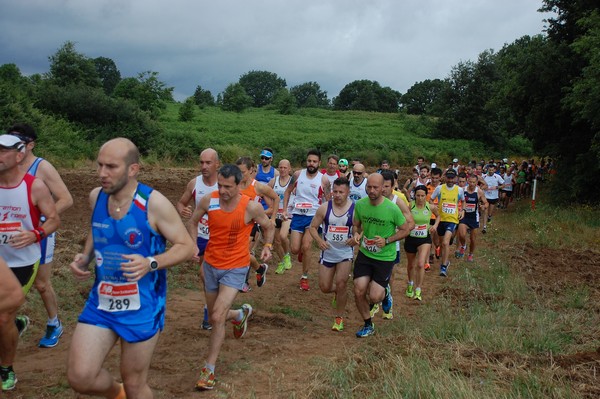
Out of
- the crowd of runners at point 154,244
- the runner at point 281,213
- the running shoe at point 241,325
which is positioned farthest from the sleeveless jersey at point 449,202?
the running shoe at point 241,325

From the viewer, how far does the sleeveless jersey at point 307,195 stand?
1076 centimetres

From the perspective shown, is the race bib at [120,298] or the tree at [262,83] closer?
the race bib at [120,298]

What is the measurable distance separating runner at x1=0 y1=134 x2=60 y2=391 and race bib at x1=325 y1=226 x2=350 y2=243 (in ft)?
12.3

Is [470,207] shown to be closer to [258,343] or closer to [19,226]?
[258,343]

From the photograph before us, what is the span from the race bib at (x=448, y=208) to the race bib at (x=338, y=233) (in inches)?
197

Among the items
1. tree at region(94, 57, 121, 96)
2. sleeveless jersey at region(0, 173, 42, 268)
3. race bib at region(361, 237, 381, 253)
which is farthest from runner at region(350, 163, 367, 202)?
tree at region(94, 57, 121, 96)

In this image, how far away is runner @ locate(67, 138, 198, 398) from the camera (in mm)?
4055

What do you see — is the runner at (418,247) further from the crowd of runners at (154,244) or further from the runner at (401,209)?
the runner at (401,209)

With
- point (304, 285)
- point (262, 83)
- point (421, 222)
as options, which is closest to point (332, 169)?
point (421, 222)

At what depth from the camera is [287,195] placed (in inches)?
433

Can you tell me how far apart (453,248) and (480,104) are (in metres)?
39.3

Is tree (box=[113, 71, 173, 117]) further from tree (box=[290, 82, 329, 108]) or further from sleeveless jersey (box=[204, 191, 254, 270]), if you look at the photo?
tree (box=[290, 82, 329, 108])

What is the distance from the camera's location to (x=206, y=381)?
5453 millimetres

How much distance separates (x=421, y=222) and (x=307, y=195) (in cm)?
220
